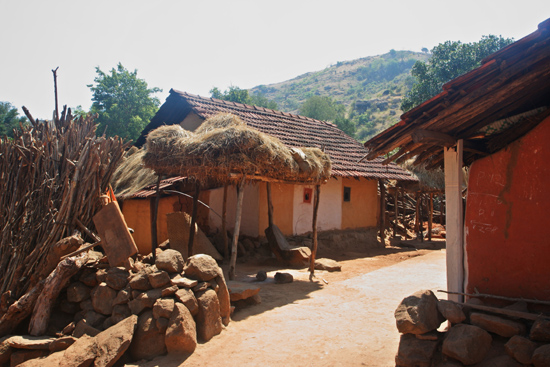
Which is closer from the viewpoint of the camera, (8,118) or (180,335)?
(180,335)

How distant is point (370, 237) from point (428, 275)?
206 inches

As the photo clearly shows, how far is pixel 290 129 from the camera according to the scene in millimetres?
13367

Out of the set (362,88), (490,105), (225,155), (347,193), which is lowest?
(347,193)

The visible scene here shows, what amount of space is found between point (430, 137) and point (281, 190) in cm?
694

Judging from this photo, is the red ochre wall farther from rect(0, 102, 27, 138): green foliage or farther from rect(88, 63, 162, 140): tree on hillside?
rect(0, 102, 27, 138): green foliage

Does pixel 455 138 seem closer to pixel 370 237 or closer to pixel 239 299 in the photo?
pixel 239 299

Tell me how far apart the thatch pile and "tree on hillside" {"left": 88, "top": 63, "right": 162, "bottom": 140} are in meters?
17.1

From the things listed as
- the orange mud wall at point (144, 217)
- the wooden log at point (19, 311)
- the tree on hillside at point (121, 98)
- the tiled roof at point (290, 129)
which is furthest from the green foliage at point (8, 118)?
the wooden log at point (19, 311)

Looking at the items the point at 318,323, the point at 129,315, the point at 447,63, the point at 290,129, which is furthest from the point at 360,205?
the point at 447,63

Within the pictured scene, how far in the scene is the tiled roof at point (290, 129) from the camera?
12164 mm

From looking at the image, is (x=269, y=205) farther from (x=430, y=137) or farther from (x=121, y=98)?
(x=121, y=98)

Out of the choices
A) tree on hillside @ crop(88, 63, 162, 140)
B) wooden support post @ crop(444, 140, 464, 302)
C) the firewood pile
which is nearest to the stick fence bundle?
the firewood pile

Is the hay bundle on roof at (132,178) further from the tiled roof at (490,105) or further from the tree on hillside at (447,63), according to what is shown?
the tree on hillside at (447,63)

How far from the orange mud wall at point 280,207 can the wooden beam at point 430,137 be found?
6384mm
